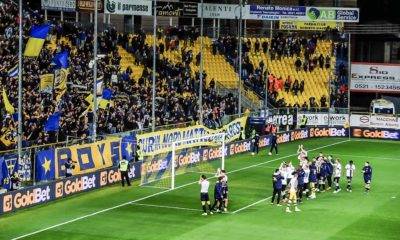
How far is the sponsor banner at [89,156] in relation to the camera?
1671 inches

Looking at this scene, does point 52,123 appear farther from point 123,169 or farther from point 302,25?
point 302,25

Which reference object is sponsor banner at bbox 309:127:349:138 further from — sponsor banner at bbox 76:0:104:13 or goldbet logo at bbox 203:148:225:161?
sponsor banner at bbox 76:0:104:13

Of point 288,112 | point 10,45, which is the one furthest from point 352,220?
point 288,112

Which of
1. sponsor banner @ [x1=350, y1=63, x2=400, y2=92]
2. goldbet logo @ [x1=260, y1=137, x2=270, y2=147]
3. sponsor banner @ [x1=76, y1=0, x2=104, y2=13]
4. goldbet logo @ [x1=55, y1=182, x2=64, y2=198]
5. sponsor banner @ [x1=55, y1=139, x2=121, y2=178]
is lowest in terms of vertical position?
goldbet logo @ [x1=260, y1=137, x2=270, y2=147]

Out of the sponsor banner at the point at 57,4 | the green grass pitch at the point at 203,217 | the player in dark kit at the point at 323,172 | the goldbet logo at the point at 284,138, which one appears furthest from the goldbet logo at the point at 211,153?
the sponsor banner at the point at 57,4

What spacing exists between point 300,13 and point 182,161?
27.1 m

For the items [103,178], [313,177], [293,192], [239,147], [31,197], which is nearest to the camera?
[31,197]

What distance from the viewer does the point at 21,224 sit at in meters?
35.5

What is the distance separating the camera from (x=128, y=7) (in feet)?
197

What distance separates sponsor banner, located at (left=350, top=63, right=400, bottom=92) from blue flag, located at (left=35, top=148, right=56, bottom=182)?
42711 millimetres

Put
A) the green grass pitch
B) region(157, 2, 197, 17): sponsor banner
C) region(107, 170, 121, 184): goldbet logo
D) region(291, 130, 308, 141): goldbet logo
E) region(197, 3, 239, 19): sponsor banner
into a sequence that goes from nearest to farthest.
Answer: the green grass pitch < region(107, 170, 121, 184): goldbet logo < region(157, 2, 197, 17): sponsor banner < region(291, 130, 308, 141): goldbet logo < region(197, 3, 239, 19): sponsor banner

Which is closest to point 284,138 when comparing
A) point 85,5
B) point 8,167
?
point 85,5

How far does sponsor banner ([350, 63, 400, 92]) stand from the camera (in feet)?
253

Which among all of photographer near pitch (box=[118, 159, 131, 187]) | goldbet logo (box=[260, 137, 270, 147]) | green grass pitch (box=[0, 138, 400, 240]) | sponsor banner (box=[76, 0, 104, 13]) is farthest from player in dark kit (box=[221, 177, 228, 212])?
goldbet logo (box=[260, 137, 270, 147])
